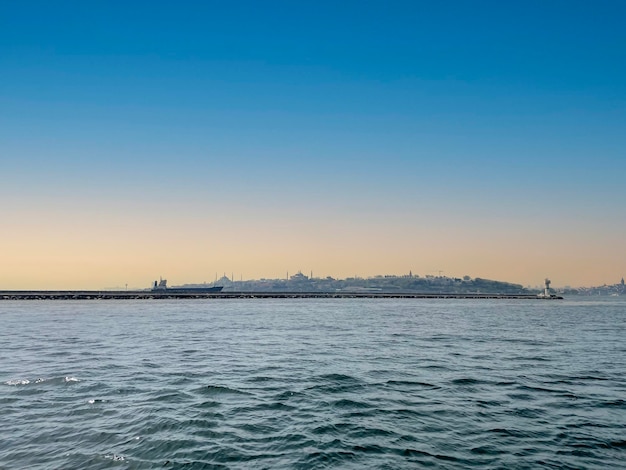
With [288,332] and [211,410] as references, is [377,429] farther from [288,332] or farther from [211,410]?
[288,332]

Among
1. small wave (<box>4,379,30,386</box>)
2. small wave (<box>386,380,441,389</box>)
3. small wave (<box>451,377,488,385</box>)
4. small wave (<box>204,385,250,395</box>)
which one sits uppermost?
small wave (<box>4,379,30,386</box>)

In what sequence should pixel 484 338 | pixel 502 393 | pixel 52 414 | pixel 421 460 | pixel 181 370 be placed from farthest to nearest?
pixel 484 338 < pixel 181 370 < pixel 502 393 < pixel 52 414 < pixel 421 460

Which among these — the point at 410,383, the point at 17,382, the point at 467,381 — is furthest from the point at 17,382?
the point at 467,381

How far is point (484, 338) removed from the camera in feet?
154

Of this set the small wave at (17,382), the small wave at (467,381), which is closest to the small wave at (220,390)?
the small wave at (17,382)

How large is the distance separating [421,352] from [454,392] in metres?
13.7

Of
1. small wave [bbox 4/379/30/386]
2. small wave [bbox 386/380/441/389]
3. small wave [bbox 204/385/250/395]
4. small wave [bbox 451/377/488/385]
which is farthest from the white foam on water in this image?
small wave [bbox 451/377/488/385]

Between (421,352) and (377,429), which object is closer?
(377,429)

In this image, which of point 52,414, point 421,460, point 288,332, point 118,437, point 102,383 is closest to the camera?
point 421,460

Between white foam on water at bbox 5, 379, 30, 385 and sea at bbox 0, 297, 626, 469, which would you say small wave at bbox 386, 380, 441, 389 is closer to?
sea at bbox 0, 297, 626, 469

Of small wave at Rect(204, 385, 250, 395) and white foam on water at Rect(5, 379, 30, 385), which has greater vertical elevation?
white foam on water at Rect(5, 379, 30, 385)

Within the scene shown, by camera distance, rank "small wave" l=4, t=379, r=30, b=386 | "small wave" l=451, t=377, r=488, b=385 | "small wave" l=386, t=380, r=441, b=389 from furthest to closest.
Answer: "small wave" l=451, t=377, r=488, b=385
"small wave" l=4, t=379, r=30, b=386
"small wave" l=386, t=380, r=441, b=389

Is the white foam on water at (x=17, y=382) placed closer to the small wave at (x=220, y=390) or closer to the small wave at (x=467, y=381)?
the small wave at (x=220, y=390)

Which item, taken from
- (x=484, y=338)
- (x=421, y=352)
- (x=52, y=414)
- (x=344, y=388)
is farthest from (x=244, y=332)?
(x=52, y=414)
